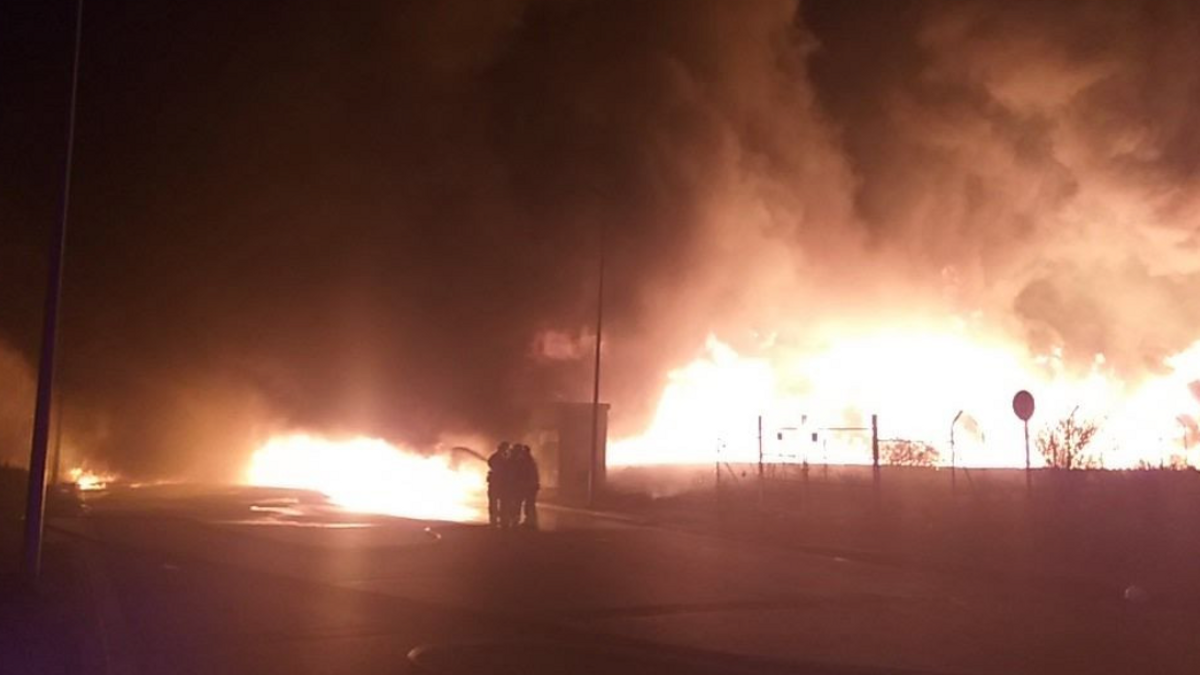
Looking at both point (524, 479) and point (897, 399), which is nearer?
point (524, 479)

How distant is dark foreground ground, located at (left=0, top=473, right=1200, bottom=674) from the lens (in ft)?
28.2

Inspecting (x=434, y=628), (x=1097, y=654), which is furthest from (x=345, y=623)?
(x=1097, y=654)

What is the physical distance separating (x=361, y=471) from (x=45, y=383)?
2982 cm

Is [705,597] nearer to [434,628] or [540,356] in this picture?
[434,628]

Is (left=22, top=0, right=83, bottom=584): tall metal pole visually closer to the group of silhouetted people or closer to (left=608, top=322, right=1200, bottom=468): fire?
the group of silhouetted people

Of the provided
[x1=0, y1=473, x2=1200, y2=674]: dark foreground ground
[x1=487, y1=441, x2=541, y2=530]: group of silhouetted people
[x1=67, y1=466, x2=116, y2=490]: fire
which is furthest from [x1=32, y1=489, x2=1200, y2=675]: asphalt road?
[x1=67, y1=466, x2=116, y2=490]: fire

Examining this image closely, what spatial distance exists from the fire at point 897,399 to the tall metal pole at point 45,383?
77.1ft

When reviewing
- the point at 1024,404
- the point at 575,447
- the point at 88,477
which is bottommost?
the point at 88,477

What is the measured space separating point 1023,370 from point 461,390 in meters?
18.7

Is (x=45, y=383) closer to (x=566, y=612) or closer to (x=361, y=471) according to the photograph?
(x=566, y=612)

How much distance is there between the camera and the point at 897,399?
126 ft

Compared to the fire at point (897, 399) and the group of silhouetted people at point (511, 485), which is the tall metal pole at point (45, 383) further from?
the fire at point (897, 399)

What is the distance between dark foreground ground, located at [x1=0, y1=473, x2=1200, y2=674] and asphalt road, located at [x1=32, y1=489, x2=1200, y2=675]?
39mm

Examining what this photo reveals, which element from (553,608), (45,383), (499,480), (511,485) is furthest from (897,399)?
(45,383)
